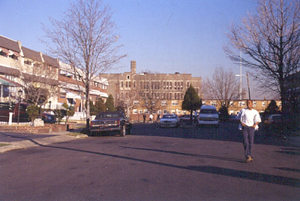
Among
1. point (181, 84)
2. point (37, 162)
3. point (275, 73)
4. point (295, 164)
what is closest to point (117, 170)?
point (37, 162)

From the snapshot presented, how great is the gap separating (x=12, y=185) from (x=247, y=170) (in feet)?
18.4

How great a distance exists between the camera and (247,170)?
8430mm

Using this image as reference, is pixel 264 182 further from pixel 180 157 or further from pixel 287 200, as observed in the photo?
pixel 180 157

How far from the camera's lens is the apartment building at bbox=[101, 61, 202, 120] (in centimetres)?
6919

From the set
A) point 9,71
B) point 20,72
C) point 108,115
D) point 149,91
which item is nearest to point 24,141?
point 108,115

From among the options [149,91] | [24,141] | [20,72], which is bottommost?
[24,141]

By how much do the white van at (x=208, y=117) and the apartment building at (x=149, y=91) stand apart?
27260 mm

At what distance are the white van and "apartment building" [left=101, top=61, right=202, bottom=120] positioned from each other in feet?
89.4

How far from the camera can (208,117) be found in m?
34.1

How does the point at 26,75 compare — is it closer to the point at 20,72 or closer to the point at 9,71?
the point at 20,72

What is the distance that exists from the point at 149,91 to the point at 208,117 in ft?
128

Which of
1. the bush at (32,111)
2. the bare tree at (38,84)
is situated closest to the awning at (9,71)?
the bare tree at (38,84)

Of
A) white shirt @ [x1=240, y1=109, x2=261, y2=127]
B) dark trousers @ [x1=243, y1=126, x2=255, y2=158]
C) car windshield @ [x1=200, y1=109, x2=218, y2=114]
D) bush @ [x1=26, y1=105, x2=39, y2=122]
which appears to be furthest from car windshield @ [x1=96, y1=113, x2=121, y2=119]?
car windshield @ [x1=200, y1=109, x2=218, y2=114]

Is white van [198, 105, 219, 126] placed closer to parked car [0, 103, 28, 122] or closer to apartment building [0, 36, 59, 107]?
apartment building [0, 36, 59, 107]
